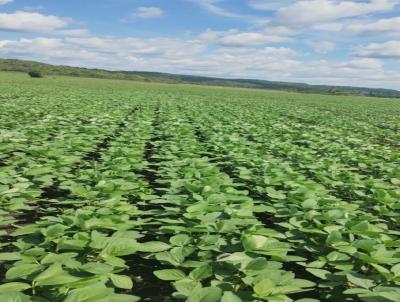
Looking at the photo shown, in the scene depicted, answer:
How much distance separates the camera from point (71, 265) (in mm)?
2277

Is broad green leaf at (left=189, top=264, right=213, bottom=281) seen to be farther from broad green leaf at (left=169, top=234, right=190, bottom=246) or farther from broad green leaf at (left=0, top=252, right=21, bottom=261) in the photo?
broad green leaf at (left=0, top=252, right=21, bottom=261)

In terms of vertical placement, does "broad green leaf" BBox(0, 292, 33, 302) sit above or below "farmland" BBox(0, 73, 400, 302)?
above

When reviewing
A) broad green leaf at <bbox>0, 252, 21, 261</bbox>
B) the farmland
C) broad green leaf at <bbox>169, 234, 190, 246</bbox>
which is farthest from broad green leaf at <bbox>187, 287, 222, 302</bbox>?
Answer: broad green leaf at <bbox>0, 252, 21, 261</bbox>

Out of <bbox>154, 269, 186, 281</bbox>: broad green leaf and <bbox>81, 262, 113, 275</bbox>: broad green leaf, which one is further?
<bbox>154, 269, 186, 281</bbox>: broad green leaf

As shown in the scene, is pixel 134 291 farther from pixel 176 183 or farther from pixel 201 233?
pixel 176 183

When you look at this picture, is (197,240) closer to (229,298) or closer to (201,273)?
(201,273)

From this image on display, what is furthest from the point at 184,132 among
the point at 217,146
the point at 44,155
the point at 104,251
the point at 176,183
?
the point at 104,251

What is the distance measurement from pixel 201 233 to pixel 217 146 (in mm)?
4777

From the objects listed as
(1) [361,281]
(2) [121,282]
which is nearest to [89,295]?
(2) [121,282]

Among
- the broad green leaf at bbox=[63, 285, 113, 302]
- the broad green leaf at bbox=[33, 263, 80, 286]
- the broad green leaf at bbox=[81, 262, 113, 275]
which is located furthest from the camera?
the broad green leaf at bbox=[81, 262, 113, 275]

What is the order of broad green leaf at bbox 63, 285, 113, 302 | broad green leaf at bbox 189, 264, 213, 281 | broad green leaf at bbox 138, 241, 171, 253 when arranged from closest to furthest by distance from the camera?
1. broad green leaf at bbox 63, 285, 113, 302
2. broad green leaf at bbox 189, 264, 213, 281
3. broad green leaf at bbox 138, 241, 171, 253

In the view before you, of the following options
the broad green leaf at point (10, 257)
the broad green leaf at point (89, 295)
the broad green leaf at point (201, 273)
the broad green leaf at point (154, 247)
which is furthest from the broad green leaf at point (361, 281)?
the broad green leaf at point (10, 257)

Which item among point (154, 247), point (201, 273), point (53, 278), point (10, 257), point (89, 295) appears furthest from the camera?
point (154, 247)

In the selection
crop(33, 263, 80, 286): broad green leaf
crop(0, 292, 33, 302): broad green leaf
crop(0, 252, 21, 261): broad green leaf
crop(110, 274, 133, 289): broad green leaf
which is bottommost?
crop(0, 252, 21, 261): broad green leaf
